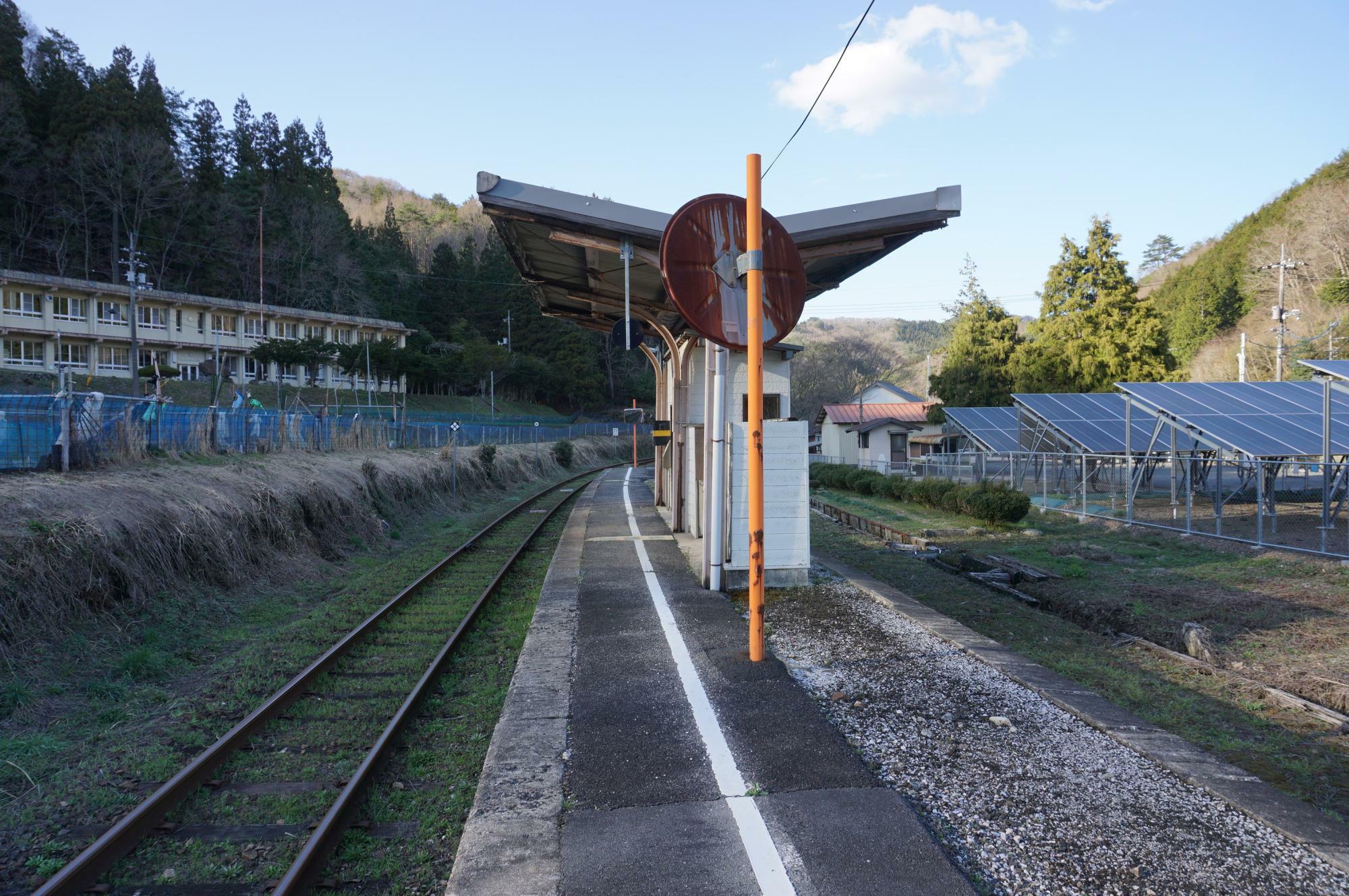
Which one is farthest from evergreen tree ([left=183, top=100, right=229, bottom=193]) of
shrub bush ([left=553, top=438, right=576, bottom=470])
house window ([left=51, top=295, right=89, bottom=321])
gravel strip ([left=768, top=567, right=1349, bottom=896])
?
gravel strip ([left=768, top=567, right=1349, bottom=896])

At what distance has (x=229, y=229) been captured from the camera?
56.8m

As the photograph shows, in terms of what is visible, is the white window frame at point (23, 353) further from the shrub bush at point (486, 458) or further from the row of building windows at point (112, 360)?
the shrub bush at point (486, 458)

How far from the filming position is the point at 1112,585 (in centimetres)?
1234

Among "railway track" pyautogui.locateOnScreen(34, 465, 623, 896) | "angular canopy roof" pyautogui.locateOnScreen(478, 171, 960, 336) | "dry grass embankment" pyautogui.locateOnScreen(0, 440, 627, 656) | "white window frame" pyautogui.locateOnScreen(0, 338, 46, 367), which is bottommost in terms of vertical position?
"railway track" pyautogui.locateOnScreen(34, 465, 623, 896)

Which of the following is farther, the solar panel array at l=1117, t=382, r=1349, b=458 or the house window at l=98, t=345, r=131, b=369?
the house window at l=98, t=345, r=131, b=369

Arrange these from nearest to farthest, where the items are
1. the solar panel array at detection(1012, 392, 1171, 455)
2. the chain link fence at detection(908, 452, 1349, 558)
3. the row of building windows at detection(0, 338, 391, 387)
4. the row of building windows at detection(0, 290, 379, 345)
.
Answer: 1. the chain link fence at detection(908, 452, 1349, 558)
2. the solar panel array at detection(1012, 392, 1171, 455)
3. the row of building windows at detection(0, 338, 391, 387)
4. the row of building windows at detection(0, 290, 379, 345)

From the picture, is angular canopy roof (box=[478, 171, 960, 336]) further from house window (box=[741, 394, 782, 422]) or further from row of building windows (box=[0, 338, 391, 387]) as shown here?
row of building windows (box=[0, 338, 391, 387])

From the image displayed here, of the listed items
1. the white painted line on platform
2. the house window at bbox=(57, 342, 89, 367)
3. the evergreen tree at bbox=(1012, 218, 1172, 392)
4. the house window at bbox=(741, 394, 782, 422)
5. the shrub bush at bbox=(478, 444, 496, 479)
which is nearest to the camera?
the white painted line on platform

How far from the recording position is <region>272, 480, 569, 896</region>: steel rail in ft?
11.7

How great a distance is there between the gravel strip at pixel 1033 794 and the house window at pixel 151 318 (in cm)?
5333

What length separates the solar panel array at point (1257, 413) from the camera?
1653cm

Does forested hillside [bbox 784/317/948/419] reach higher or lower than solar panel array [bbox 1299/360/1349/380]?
higher

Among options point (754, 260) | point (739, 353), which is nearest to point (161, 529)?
point (739, 353)

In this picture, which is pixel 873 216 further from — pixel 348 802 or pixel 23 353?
pixel 23 353
